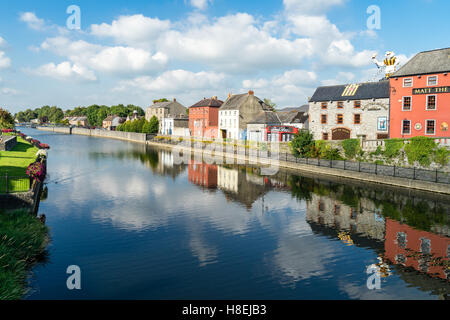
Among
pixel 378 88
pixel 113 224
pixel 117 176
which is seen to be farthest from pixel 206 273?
pixel 378 88

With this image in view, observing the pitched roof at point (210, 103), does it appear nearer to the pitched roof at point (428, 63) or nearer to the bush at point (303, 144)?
the bush at point (303, 144)

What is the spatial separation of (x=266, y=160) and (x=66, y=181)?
2942 cm

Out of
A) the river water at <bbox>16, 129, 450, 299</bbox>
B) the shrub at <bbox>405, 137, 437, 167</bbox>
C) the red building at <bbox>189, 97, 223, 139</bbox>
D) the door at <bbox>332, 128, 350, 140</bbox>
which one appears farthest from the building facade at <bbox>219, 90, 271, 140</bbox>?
the river water at <bbox>16, 129, 450, 299</bbox>

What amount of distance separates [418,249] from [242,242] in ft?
31.2

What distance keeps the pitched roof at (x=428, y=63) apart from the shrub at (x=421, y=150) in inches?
402

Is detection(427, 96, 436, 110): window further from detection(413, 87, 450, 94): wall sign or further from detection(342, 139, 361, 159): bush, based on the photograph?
detection(342, 139, 361, 159): bush

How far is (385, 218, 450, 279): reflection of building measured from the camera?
15.9 m

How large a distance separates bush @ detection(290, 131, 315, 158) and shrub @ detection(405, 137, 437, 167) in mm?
12717

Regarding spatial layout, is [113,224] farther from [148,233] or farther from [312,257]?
[312,257]

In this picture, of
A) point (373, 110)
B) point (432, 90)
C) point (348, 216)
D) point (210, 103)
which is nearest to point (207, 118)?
point (210, 103)

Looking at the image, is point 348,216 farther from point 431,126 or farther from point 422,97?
point 422,97

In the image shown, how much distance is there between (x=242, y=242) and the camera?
1920 centimetres

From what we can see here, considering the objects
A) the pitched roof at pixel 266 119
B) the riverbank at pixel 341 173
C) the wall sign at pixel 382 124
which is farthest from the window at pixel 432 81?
the pitched roof at pixel 266 119
